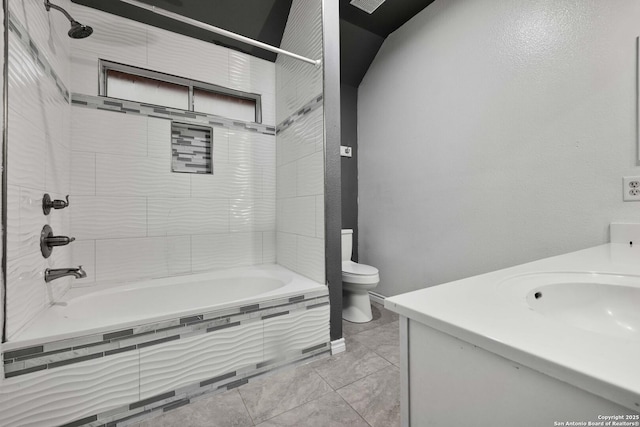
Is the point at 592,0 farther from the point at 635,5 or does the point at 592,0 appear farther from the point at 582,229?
the point at 582,229

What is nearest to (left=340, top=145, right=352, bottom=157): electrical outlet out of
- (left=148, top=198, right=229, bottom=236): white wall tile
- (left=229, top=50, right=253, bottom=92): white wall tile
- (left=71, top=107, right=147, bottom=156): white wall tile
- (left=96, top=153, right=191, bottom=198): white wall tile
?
(left=229, top=50, right=253, bottom=92): white wall tile

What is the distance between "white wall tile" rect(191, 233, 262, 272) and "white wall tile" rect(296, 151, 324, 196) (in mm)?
695

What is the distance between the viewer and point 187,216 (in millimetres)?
2141

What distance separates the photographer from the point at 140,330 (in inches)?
49.0

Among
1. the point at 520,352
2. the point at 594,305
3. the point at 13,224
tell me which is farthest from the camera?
the point at 13,224

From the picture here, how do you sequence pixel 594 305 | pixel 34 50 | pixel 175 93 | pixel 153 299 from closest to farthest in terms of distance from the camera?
pixel 594 305 < pixel 34 50 < pixel 153 299 < pixel 175 93

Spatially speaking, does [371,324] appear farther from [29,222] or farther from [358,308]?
[29,222]

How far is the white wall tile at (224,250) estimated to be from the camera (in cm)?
218

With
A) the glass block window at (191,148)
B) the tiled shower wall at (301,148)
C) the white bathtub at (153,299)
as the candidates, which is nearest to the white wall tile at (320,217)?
the tiled shower wall at (301,148)

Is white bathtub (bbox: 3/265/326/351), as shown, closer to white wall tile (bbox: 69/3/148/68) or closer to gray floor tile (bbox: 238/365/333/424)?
gray floor tile (bbox: 238/365/333/424)

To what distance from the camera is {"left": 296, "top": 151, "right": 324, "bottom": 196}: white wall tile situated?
72.1 inches

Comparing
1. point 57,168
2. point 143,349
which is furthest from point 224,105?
point 143,349

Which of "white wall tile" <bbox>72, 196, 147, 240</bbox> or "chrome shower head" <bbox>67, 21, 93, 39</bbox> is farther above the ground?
"chrome shower head" <bbox>67, 21, 93, 39</bbox>

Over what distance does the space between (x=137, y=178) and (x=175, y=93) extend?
2.55ft
